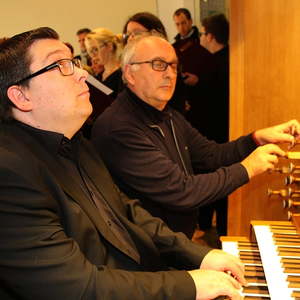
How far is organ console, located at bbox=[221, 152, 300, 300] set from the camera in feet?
3.51

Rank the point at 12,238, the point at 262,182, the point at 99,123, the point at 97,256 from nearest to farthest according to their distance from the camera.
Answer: the point at 12,238
the point at 97,256
the point at 99,123
the point at 262,182

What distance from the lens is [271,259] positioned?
3.90ft

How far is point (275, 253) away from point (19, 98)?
922mm

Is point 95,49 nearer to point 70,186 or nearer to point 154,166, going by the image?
point 154,166

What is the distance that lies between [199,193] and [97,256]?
21.3 inches

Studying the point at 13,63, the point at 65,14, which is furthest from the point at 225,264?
the point at 65,14

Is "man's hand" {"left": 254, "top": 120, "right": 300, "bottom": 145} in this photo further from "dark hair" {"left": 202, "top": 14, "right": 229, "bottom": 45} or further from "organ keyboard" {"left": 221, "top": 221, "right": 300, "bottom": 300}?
"dark hair" {"left": 202, "top": 14, "right": 229, "bottom": 45}

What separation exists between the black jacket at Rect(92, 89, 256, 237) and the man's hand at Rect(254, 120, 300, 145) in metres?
0.09

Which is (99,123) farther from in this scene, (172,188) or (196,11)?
(196,11)

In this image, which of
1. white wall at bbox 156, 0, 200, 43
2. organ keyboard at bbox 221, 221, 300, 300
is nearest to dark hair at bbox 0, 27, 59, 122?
organ keyboard at bbox 221, 221, 300, 300

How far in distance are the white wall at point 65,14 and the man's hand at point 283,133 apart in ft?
12.8

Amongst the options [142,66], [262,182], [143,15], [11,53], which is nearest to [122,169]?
[142,66]

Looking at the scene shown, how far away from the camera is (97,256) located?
1053 millimetres

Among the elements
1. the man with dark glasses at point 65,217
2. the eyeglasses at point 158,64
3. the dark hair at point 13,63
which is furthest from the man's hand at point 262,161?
the dark hair at point 13,63
